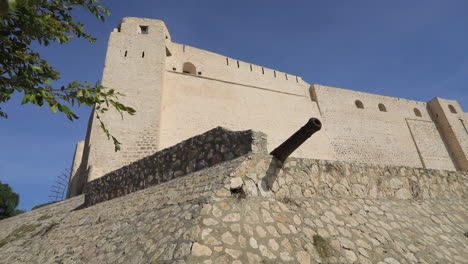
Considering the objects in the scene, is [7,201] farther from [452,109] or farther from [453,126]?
[452,109]

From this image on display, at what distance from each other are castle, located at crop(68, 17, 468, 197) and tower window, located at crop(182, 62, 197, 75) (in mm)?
56

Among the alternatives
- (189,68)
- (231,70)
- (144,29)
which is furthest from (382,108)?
(144,29)

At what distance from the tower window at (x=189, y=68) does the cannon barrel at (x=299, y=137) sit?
468 inches

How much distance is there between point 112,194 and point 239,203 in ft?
11.2

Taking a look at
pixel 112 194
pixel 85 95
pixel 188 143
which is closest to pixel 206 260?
pixel 85 95

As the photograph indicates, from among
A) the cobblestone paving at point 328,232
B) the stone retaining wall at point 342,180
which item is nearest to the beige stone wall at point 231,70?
the stone retaining wall at point 342,180

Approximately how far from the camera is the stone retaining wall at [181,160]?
3.07m

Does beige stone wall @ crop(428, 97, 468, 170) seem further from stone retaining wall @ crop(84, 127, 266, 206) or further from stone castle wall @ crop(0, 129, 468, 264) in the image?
stone retaining wall @ crop(84, 127, 266, 206)

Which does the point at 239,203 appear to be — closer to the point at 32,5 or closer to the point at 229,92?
the point at 32,5

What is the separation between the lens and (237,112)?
1369 centimetres

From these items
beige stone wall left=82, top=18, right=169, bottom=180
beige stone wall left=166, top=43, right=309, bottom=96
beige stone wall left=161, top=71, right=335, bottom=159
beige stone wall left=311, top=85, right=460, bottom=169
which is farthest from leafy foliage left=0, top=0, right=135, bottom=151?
beige stone wall left=311, top=85, right=460, bottom=169

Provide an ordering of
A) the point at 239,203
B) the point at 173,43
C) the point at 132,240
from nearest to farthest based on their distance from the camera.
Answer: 1. the point at 239,203
2. the point at 132,240
3. the point at 173,43

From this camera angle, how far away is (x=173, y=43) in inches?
537

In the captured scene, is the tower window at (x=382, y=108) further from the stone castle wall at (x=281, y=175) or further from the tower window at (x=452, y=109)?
the stone castle wall at (x=281, y=175)
